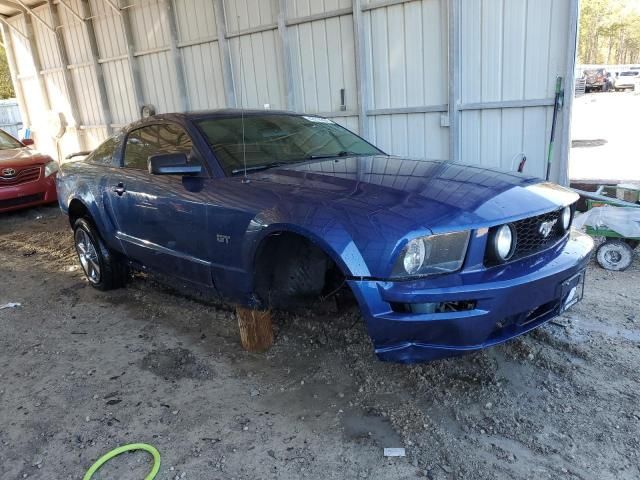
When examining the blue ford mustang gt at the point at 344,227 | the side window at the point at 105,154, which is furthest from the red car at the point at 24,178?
the blue ford mustang gt at the point at 344,227

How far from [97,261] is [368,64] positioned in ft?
14.2

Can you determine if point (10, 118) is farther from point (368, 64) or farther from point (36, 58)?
point (368, 64)

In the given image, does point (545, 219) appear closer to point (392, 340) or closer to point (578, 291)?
point (578, 291)

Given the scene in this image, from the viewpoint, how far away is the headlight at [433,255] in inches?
87.2

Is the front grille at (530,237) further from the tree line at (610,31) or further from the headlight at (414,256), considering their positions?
the tree line at (610,31)

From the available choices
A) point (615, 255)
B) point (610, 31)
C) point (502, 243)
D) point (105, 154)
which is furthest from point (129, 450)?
point (610, 31)

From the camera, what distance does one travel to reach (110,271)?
4.55 meters

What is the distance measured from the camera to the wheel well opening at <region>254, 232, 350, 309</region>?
285 centimetres

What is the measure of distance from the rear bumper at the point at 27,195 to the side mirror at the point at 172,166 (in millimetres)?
6267

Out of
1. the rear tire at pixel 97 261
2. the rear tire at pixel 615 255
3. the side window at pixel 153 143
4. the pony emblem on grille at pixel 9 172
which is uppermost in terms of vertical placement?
the side window at pixel 153 143

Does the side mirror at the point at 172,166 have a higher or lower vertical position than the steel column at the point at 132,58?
lower

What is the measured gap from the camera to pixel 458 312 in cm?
219

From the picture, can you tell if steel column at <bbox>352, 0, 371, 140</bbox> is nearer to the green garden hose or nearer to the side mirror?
the side mirror

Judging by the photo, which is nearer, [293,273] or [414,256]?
[414,256]
